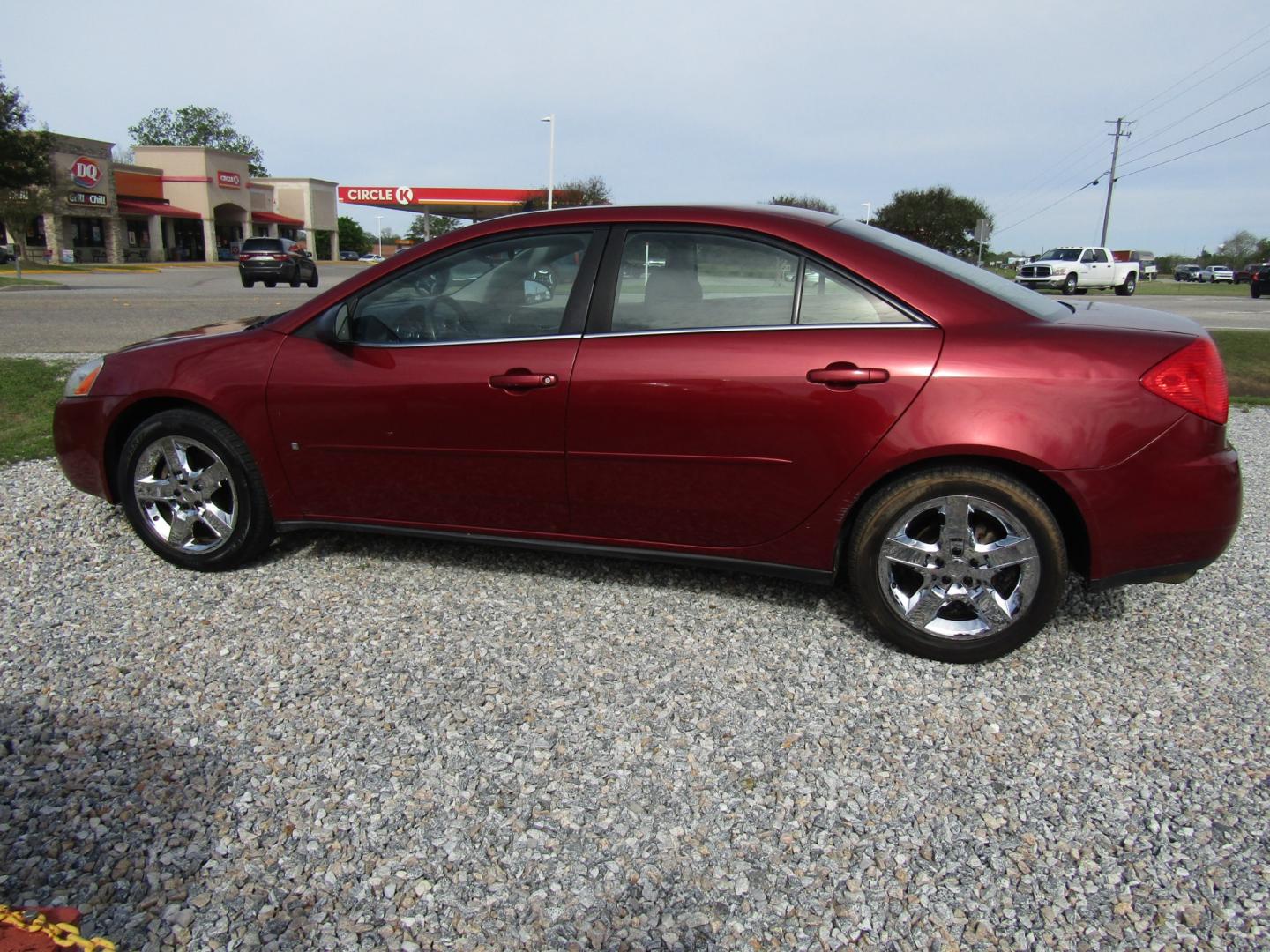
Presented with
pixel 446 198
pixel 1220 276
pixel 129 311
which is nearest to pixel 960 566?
pixel 129 311

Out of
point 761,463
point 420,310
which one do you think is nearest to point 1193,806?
point 761,463

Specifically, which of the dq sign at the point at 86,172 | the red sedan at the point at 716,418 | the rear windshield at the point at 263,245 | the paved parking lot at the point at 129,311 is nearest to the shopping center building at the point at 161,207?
the dq sign at the point at 86,172

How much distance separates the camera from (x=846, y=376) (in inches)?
122

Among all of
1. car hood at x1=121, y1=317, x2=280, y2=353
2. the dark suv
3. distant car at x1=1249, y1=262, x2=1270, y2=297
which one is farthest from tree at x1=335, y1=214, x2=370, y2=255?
car hood at x1=121, y1=317, x2=280, y2=353

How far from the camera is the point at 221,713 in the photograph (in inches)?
113

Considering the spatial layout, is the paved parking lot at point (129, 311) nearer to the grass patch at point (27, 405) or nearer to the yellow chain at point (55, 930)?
the grass patch at point (27, 405)

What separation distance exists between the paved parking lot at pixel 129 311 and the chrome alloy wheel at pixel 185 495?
3.84 meters

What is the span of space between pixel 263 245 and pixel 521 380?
1132 inches

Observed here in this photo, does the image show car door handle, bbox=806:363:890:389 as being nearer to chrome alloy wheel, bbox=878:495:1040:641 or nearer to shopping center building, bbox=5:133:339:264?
chrome alloy wheel, bbox=878:495:1040:641

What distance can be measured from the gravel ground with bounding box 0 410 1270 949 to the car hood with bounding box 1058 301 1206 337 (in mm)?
1185

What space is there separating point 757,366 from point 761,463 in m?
0.35

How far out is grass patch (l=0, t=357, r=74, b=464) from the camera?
19.8 feet

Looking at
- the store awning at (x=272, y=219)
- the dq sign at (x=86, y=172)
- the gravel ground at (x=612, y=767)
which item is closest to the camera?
the gravel ground at (x=612, y=767)

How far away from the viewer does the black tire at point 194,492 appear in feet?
12.8
